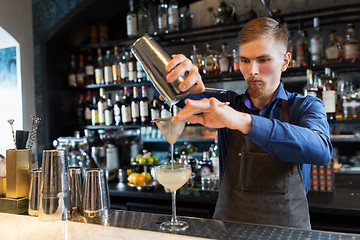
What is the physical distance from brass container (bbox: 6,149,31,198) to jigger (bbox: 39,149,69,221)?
0.20 m

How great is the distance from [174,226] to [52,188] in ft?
1.45

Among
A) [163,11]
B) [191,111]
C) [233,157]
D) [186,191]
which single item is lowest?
[186,191]

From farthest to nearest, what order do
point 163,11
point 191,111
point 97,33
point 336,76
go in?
point 97,33, point 163,11, point 336,76, point 191,111

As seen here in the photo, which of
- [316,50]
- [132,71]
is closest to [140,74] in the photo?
[132,71]

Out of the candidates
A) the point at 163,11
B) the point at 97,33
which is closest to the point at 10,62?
the point at 97,33

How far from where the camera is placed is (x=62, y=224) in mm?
1180

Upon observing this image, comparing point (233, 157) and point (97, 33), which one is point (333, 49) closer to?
point (233, 157)

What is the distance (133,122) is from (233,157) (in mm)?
1931

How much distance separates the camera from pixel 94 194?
4.08ft

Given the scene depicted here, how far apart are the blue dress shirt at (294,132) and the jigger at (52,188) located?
65 centimetres

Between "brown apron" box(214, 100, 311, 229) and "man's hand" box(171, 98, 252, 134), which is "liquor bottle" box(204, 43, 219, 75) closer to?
"brown apron" box(214, 100, 311, 229)

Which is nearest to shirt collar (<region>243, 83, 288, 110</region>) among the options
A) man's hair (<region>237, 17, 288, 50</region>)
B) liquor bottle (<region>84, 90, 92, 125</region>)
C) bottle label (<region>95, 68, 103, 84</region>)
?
man's hair (<region>237, 17, 288, 50</region>)

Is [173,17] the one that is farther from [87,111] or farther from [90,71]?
[87,111]

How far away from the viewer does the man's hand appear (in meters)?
0.96
